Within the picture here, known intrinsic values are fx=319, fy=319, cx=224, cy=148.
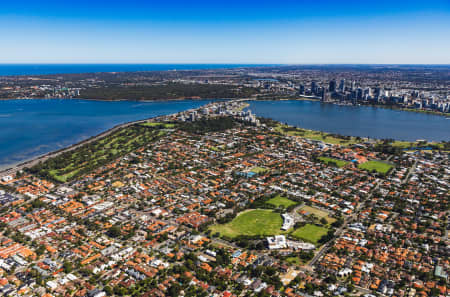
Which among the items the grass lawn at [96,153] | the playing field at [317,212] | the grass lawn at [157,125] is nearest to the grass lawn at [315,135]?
the grass lawn at [157,125]

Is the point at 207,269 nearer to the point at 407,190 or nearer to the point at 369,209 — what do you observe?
the point at 369,209

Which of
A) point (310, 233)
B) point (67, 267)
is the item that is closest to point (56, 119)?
point (67, 267)

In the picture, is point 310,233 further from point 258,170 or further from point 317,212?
point 258,170

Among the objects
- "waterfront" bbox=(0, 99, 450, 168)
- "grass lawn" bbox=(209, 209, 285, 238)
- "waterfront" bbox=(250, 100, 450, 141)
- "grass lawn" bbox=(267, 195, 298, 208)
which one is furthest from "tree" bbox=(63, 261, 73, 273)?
"waterfront" bbox=(250, 100, 450, 141)

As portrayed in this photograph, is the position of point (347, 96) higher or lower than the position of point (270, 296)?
higher

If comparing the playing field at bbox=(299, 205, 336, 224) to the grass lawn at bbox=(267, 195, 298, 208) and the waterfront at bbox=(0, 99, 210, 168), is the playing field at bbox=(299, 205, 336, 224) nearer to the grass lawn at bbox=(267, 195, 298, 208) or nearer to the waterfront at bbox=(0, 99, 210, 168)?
the grass lawn at bbox=(267, 195, 298, 208)

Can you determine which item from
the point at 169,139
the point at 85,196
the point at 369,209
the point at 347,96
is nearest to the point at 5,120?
the point at 169,139
